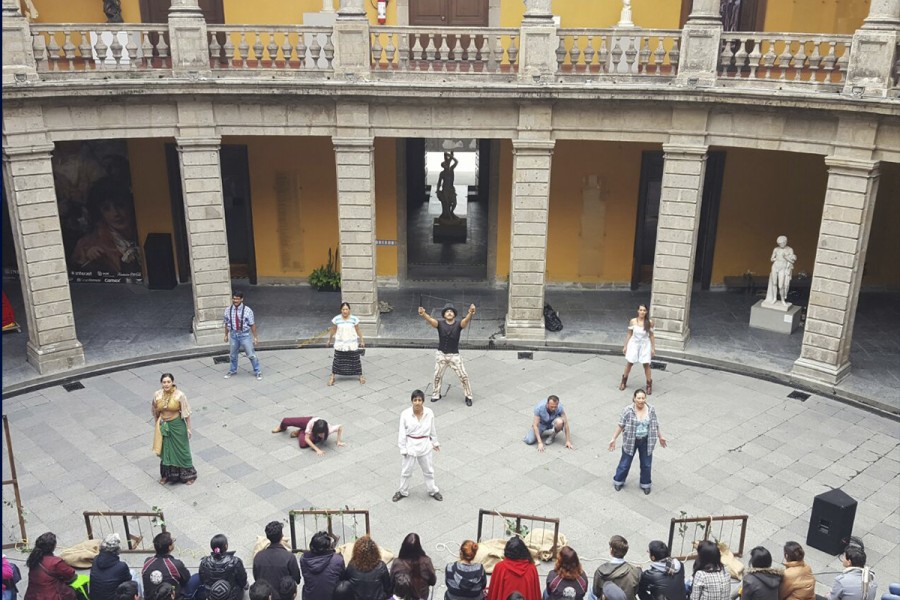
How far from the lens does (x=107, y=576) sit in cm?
976

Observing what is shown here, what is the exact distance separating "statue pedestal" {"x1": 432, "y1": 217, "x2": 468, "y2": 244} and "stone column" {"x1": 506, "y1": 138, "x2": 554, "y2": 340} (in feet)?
21.3

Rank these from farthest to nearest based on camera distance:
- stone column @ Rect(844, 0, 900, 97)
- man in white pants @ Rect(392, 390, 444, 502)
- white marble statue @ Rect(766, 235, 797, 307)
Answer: white marble statue @ Rect(766, 235, 797, 307) → stone column @ Rect(844, 0, 900, 97) → man in white pants @ Rect(392, 390, 444, 502)

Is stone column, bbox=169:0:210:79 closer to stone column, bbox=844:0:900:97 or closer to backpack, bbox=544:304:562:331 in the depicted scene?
backpack, bbox=544:304:562:331

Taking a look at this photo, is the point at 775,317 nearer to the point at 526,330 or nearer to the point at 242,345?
the point at 526,330

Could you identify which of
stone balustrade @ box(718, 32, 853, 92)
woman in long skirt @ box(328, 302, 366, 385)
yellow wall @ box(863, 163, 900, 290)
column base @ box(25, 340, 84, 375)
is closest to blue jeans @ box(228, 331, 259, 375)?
woman in long skirt @ box(328, 302, 366, 385)

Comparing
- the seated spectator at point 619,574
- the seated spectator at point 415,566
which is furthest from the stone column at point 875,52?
the seated spectator at point 415,566

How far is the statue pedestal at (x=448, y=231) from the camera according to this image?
25.5 meters

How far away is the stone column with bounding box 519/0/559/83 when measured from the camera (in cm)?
1742

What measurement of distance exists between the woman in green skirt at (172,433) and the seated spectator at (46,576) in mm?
3368

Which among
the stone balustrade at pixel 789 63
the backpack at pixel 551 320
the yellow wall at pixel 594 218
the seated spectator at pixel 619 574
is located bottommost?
the backpack at pixel 551 320

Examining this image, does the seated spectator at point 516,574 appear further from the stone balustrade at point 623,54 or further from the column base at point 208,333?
the column base at point 208,333

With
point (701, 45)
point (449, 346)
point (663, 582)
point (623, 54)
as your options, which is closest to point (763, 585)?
point (663, 582)

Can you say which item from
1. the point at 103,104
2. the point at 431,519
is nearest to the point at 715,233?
the point at 431,519

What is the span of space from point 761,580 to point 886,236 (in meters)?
16.1
